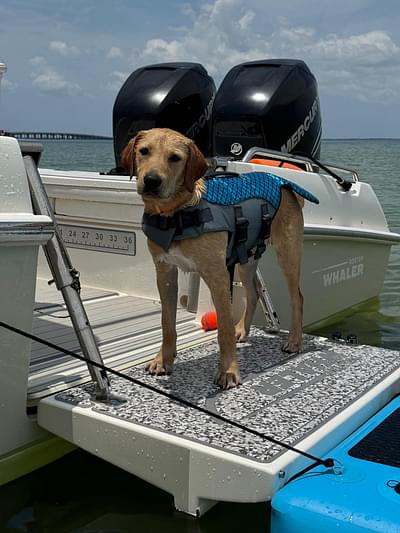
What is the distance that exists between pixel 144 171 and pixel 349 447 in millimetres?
1457

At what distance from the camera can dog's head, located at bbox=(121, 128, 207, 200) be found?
2.91m

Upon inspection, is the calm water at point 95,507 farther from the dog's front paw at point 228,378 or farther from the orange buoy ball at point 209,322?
the orange buoy ball at point 209,322

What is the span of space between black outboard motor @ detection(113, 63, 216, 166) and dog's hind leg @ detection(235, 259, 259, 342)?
6.06 feet

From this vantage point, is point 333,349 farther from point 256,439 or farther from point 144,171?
point 144,171

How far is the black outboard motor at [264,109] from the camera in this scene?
561cm

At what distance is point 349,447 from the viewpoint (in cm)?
291

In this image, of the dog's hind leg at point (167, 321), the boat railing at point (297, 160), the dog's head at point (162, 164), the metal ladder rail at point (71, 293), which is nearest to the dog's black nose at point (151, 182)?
the dog's head at point (162, 164)

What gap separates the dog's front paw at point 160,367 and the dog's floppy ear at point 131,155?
3.18 ft

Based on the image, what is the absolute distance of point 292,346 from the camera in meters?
3.97

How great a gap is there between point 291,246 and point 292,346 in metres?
0.58

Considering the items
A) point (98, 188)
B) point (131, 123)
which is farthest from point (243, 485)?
point (131, 123)

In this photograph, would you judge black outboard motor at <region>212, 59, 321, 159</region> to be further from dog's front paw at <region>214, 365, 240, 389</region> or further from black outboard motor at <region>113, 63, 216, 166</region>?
dog's front paw at <region>214, 365, 240, 389</region>

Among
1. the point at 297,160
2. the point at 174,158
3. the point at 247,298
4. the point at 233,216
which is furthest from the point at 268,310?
the point at 174,158

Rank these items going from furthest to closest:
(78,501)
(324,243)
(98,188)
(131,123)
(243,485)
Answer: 1. (131,123)
2. (324,243)
3. (98,188)
4. (78,501)
5. (243,485)
